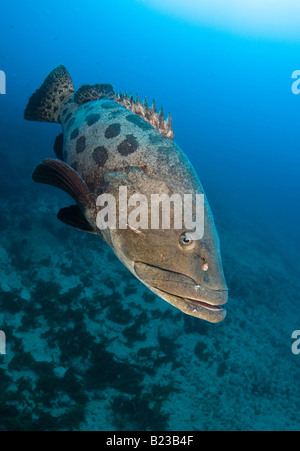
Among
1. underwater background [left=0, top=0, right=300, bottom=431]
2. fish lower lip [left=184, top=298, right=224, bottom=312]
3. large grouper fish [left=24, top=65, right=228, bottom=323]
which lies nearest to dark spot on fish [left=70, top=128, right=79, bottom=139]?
large grouper fish [left=24, top=65, right=228, bottom=323]

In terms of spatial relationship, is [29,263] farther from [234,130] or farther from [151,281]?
[234,130]

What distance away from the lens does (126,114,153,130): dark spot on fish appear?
3.40 metres

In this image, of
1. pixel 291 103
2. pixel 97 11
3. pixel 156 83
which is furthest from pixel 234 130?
pixel 97 11

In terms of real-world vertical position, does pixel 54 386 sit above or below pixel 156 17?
below

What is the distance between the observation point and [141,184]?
2934 mm

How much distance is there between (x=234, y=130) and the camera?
403 ft

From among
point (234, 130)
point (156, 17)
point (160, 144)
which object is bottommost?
point (160, 144)

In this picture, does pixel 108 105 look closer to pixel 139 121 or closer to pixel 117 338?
pixel 139 121

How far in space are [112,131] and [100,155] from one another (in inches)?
14.6

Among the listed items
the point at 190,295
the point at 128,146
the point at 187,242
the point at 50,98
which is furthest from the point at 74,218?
the point at 50,98

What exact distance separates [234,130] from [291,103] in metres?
30.5

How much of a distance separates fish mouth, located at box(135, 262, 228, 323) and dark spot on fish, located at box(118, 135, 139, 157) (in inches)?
57.3

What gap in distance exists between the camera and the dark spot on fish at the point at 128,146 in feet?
10.4

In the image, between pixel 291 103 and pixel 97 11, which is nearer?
pixel 291 103
